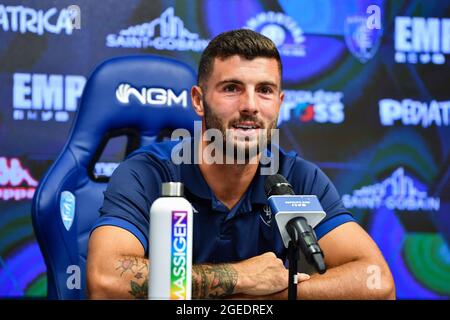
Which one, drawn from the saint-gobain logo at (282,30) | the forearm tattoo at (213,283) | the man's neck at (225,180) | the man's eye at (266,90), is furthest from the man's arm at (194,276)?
the saint-gobain logo at (282,30)

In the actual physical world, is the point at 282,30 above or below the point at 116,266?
above

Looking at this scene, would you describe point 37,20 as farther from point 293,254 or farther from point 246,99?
point 293,254

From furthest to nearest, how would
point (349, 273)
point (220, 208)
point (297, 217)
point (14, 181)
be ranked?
point (14, 181) → point (220, 208) → point (349, 273) → point (297, 217)

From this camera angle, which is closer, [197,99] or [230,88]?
[230,88]

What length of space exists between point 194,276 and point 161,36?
1.73 meters

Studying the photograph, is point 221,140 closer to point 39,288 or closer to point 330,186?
point 330,186

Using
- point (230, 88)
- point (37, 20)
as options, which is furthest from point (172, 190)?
point (37, 20)

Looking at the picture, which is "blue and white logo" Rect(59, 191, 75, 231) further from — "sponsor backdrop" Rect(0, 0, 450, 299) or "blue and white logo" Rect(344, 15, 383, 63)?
"blue and white logo" Rect(344, 15, 383, 63)

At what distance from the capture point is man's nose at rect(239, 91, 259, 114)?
2.10 meters

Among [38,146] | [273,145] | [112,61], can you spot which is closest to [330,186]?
[273,145]

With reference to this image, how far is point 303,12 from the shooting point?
3.47 metres

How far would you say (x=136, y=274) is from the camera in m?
1.83

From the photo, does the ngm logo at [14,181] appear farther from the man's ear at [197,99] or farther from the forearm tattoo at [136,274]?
the forearm tattoo at [136,274]

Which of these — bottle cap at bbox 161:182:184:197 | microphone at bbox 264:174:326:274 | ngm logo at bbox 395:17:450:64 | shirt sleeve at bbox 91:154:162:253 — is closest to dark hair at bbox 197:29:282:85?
shirt sleeve at bbox 91:154:162:253
